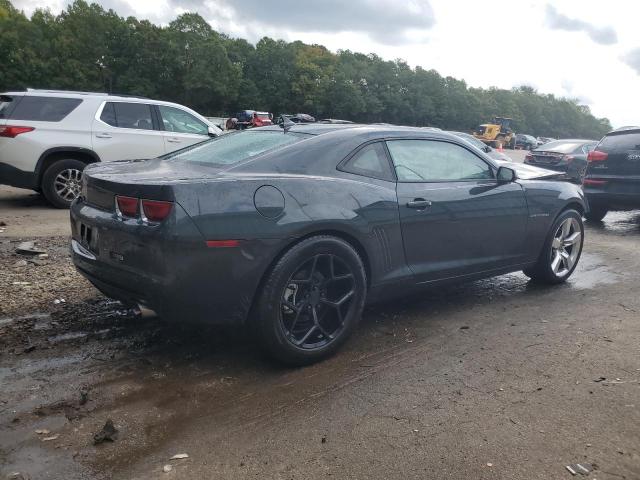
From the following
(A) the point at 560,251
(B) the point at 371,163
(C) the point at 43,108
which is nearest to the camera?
(B) the point at 371,163

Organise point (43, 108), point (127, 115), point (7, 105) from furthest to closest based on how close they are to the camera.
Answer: point (127, 115)
point (43, 108)
point (7, 105)

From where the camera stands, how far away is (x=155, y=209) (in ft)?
10.1

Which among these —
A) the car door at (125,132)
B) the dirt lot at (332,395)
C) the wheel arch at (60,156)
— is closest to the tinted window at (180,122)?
the car door at (125,132)

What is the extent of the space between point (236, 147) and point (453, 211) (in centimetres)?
172

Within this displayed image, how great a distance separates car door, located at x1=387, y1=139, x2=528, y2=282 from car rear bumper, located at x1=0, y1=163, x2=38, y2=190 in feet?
19.8

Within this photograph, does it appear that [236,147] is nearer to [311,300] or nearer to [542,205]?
[311,300]

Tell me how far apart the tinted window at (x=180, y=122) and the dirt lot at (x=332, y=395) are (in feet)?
16.3

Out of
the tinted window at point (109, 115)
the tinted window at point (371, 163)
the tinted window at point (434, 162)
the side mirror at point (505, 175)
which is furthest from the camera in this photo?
the tinted window at point (109, 115)

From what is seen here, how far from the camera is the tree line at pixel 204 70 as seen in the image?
50.4 m

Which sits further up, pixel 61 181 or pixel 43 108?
pixel 43 108

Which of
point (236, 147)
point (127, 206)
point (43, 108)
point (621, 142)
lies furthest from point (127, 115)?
point (621, 142)

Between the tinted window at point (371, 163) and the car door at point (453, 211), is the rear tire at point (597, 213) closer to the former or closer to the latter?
the car door at point (453, 211)

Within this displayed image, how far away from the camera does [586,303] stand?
505 centimetres

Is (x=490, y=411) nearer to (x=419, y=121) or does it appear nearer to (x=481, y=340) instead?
(x=481, y=340)
